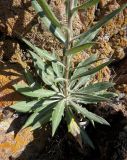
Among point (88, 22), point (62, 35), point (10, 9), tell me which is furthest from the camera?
point (88, 22)

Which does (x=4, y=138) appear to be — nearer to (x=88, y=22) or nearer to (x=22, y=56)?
(x=22, y=56)

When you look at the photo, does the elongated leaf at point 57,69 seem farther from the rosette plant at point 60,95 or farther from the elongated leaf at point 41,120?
the elongated leaf at point 41,120

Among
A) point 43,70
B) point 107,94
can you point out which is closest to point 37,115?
point 43,70

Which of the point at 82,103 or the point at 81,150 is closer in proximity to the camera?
the point at 81,150

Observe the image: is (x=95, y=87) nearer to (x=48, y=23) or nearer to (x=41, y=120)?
(x=41, y=120)

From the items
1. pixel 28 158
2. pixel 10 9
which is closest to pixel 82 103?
pixel 28 158

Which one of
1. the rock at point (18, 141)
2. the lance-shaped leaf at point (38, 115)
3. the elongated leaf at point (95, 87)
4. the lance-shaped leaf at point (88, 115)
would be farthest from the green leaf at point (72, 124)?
the rock at point (18, 141)
